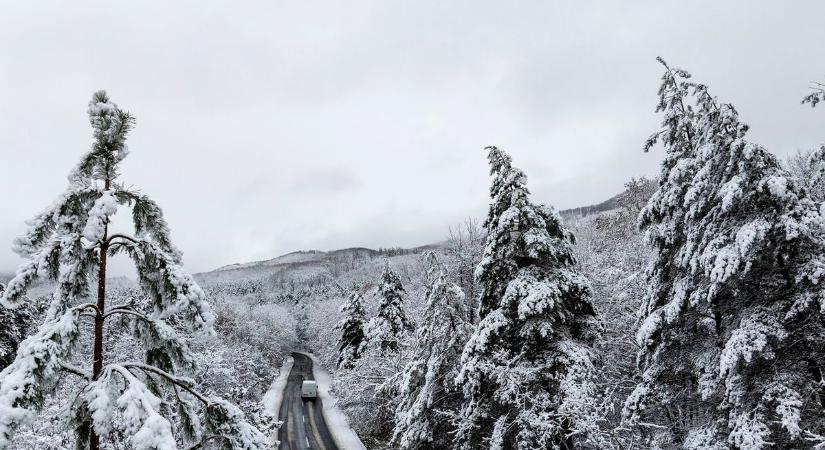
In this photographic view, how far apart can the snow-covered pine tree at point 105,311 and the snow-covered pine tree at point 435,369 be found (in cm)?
1192

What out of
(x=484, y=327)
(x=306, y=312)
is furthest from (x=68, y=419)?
(x=306, y=312)

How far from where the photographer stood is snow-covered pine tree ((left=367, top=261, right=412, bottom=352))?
36.2 m

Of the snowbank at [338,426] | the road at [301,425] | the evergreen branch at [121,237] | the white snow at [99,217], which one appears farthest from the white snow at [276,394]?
the white snow at [99,217]

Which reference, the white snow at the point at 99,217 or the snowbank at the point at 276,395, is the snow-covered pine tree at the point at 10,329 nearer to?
the snowbank at the point at 276,395

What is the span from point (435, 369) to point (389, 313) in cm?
2081

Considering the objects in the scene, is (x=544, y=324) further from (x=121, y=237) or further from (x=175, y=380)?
(x=121, y=237)

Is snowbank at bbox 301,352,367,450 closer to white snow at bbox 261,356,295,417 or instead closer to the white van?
the white van

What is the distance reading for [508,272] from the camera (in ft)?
45.8

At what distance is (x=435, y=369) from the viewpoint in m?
17.1

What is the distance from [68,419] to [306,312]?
123 meters

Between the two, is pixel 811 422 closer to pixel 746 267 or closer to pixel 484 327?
pixel 746 267

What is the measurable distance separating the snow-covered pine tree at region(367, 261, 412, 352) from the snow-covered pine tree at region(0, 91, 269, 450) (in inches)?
1198

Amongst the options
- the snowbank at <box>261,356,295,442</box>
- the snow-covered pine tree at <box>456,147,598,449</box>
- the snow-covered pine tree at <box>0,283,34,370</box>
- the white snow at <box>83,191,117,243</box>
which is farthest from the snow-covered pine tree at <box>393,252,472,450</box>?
the snow-covered pine tree at <box>0,283,34,370</box>

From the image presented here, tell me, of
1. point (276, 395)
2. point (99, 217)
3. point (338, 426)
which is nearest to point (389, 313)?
point (338, 426)
